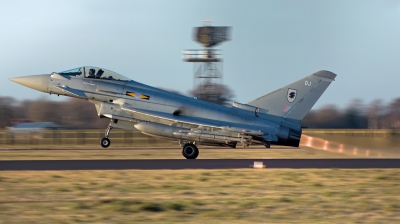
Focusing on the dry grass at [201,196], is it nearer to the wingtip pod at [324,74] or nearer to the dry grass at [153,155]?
the wingtip pod at [324,74]

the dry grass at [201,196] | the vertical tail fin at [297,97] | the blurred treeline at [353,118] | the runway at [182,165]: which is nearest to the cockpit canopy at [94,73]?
the runway at [182,165]

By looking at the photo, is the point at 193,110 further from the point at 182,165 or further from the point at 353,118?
the point at 353,118

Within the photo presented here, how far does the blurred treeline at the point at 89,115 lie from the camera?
61.1 meters

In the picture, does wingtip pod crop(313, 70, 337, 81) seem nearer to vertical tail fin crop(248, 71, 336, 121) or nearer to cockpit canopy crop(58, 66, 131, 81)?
vertical tail fin crop(248, 71, 336, 121)

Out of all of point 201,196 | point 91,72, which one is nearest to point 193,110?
point 91,72

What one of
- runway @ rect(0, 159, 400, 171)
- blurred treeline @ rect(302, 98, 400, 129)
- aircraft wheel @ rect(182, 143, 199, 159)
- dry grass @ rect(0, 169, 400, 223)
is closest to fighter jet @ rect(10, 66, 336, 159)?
aircraft wheel @ rect(182, 143, 199, 159)

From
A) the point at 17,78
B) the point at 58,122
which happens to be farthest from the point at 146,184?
the point at 58,122

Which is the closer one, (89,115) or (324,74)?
(324,74)

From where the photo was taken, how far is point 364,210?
427 inches

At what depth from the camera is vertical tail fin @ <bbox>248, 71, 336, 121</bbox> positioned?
862 inches

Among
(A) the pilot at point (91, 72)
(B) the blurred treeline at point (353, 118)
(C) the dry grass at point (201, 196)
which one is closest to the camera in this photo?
(C) the dry grass at point (201, 196)

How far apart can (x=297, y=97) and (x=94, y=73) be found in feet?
27.4

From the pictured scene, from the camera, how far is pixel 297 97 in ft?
71.9

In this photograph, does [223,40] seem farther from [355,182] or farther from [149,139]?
[355,182]
